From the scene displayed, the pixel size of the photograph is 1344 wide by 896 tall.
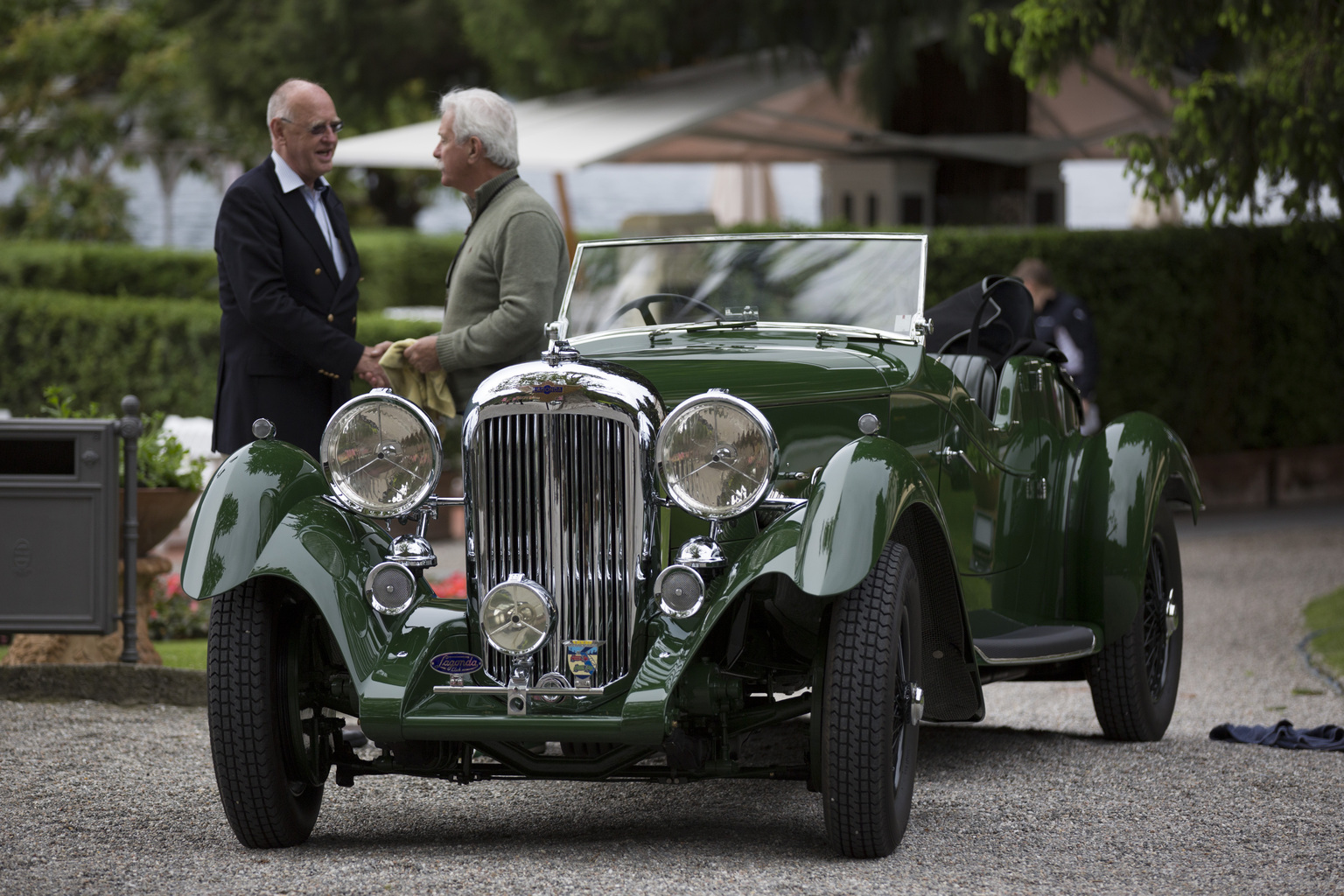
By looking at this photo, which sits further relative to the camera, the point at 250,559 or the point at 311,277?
the point at 311,277

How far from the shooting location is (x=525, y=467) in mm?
3939

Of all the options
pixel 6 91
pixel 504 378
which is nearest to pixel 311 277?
pixel 504 378

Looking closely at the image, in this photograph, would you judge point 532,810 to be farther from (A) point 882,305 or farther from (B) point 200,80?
(B) point 200,80

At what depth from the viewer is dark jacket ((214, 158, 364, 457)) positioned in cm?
506

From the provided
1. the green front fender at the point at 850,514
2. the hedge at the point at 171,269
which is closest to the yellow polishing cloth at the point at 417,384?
the green front fender at the point at 850,514

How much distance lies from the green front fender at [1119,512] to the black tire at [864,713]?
1772mm

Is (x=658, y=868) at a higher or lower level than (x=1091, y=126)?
lower

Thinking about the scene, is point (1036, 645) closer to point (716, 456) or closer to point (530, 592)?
point (716, 456)

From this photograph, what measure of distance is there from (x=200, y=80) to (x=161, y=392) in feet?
17.3

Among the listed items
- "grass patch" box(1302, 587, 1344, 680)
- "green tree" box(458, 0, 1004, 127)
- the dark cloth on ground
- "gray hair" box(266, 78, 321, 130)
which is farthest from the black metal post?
"green tree" box(458, 0, 1004, 127)

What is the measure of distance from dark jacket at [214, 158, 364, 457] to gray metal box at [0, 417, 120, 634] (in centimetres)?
109

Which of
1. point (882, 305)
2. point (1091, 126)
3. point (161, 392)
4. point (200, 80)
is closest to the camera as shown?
point (882, 305)

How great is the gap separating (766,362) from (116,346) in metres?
9.70

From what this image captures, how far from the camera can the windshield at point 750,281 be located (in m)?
5.02
